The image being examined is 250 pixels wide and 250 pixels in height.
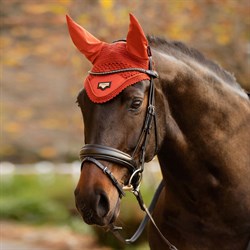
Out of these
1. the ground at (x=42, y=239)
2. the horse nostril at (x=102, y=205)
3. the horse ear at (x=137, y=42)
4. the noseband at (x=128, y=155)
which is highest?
the horse ear at (x=137, y=42)

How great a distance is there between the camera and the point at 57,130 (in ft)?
56.4

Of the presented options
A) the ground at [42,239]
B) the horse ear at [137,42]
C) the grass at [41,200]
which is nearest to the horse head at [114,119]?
the horse ear at [137,42]

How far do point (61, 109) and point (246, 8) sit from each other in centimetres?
698

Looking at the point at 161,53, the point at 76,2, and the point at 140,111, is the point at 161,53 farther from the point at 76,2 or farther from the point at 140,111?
the point at 76,2

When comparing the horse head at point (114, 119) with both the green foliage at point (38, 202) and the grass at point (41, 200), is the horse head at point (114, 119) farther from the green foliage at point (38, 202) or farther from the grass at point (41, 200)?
the green foliage at point (38, 202)

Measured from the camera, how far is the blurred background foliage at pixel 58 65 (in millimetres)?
10891

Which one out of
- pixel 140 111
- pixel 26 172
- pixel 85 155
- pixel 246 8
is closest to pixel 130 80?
pixel 140 111

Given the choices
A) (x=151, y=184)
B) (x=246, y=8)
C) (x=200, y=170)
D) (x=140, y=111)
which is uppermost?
(x=140, y=111)

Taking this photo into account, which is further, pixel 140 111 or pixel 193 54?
pixel 193 54

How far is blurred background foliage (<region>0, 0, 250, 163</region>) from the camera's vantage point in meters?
10.9

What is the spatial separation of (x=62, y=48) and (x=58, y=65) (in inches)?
69.5

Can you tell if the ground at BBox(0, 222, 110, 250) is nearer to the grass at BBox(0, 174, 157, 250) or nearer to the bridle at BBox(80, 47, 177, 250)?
the grass at BBox(0, 174, 157, 250)

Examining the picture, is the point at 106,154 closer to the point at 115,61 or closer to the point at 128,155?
the point at 128,155

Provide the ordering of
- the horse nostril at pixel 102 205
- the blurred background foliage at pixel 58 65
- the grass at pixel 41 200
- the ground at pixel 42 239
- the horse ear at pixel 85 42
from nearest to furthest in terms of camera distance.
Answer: the horse nostril at pixel 102 205 → the horse ear at pixel 85 42 → the blurred background foliage at pixel 58 65 → the ground at pixel 42 239 → the grass at pixel 41 200
